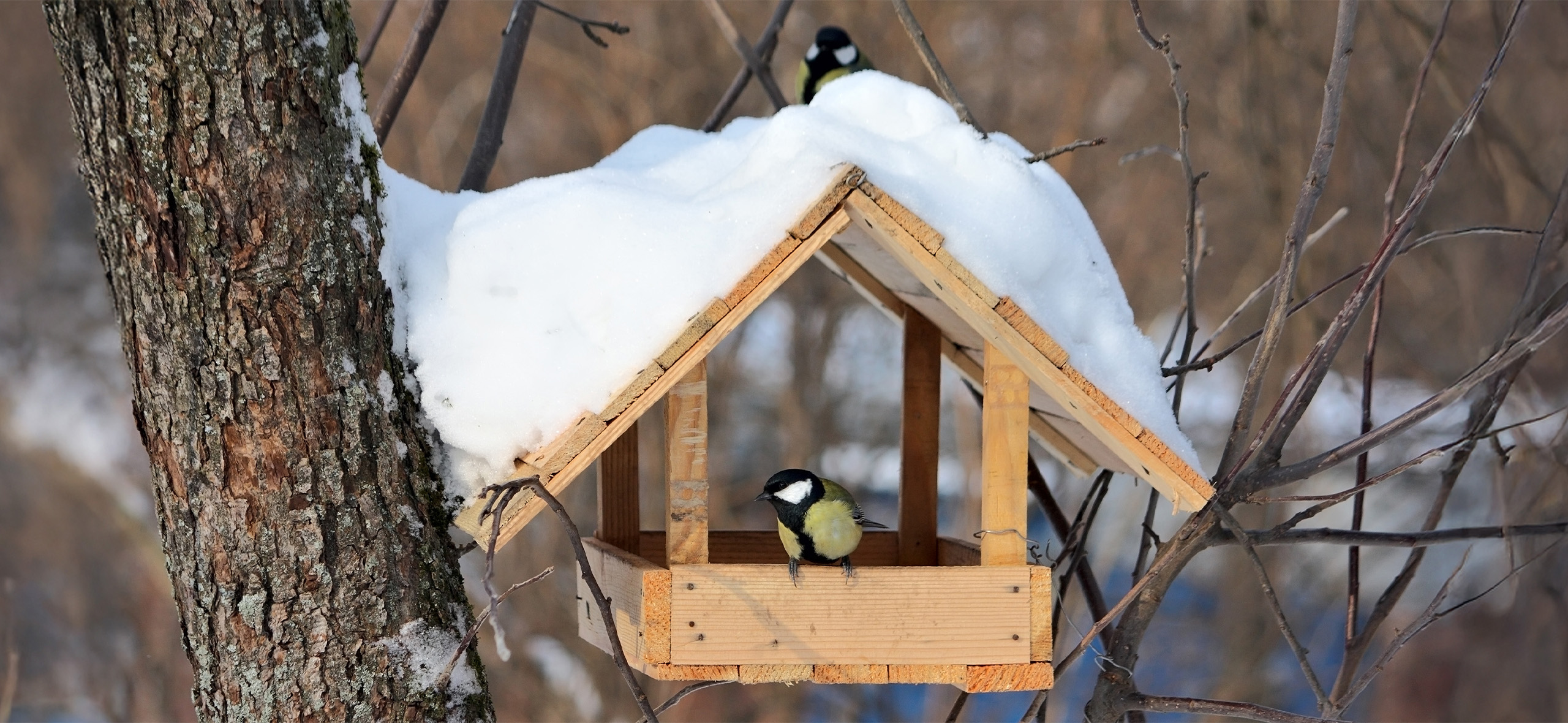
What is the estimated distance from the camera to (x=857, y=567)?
2006 mm

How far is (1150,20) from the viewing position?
698 cm

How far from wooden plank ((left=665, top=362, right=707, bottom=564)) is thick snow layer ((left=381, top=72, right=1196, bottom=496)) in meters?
0.17

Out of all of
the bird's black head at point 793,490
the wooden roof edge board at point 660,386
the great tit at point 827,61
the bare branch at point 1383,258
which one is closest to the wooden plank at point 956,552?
the bird's black head at point 793,490

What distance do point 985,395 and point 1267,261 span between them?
5.95 metres

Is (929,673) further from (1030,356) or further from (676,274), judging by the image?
(676,274)

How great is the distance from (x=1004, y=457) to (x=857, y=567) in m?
0.33

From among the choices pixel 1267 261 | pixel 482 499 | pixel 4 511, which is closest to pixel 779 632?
pixel 482 499

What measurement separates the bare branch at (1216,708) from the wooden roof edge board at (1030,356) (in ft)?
1.05

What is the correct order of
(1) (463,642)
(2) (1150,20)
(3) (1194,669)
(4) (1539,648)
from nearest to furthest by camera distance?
1. (1) (463,642)
2. (4) (1539,648)
3. (2) (1150,20)
4. (3) (1194,669)

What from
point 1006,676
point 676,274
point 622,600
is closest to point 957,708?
point 1006,676

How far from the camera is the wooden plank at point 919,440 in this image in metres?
2.66

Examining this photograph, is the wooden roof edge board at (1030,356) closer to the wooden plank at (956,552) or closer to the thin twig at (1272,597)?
the thin twig at (1272,597)

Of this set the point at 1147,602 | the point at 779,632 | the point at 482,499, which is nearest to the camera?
the point at 482,499

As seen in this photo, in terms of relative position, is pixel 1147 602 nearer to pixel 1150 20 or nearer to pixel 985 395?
pixel 985 395
